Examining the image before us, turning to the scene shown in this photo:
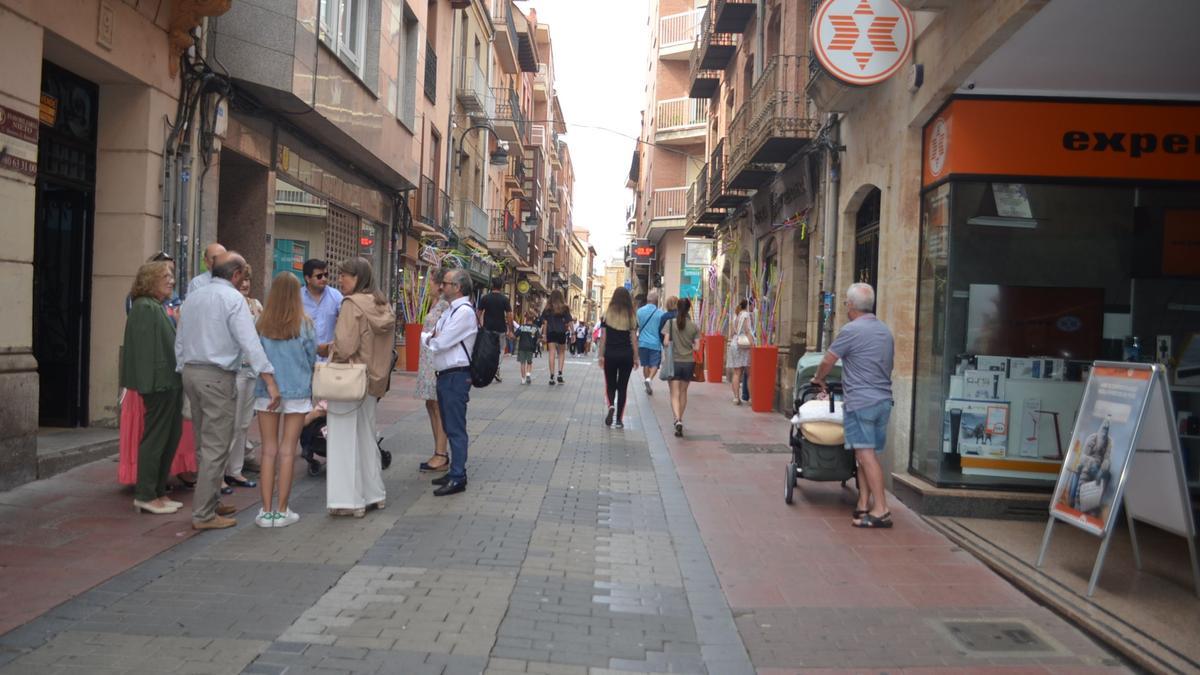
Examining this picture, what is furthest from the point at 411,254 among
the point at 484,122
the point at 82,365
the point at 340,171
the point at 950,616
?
the point at 950,616

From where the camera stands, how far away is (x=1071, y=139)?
23.7 feet

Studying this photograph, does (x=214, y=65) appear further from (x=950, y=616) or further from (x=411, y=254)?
(x=411, y=254)

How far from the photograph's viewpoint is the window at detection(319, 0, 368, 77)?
12.6 metres

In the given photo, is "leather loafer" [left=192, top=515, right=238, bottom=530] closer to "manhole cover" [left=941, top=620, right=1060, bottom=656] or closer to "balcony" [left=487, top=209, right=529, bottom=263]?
"manhole cover" [left=941, top=620, right=1060, bottom=656]

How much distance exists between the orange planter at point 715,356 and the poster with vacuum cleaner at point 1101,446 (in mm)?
14745

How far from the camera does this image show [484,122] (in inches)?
1184

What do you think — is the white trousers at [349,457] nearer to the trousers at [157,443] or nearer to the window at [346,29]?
the trousers at [157,443]

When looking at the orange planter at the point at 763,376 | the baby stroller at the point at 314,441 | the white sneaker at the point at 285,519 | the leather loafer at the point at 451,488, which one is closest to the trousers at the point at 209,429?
the white sneaker at the point at 285,519

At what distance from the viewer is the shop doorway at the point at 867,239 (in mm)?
10898

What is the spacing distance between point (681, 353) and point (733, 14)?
11278 millimetres

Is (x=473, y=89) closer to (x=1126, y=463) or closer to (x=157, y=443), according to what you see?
(x=157, y=443)

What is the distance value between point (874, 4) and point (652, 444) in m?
4.98

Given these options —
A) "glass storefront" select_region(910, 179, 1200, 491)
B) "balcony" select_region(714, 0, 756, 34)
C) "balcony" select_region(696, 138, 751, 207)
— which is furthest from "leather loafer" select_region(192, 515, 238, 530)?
"balcony" select_region(714, 0, 756, 34)

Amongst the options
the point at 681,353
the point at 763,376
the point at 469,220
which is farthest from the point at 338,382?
the point at 469,220
